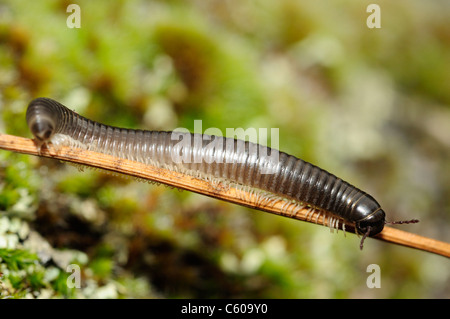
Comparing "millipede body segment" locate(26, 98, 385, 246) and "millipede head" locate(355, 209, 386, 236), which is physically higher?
"millipede body segment" locate(26, 98, 385, 246)

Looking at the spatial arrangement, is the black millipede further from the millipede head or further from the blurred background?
the blurred background

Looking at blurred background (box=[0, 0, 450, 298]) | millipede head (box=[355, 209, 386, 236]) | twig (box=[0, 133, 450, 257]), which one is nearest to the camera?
twig (box=[0, 133, 450, 257])

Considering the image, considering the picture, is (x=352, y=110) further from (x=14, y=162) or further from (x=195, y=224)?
(x=14, y=162)

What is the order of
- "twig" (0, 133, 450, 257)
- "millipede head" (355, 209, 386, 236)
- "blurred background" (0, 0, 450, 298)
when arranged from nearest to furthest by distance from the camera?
"twig" (0, 133, 450, 257)
"millipede head" (355, 209, 386, 236)
"blurred background" (0, 0, 450, 298)

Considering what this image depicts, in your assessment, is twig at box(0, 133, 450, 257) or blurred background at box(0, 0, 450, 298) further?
blurred background at box(0, 0, 450, 298)

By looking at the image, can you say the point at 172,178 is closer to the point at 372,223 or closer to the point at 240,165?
the point at 240,165

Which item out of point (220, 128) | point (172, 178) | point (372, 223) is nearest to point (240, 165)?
point (172, 178)

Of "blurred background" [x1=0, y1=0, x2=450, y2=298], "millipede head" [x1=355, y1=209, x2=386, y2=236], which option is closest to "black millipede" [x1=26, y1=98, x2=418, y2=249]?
"millipede head" [x1=355, y1=209, x2=386, y2=236]
